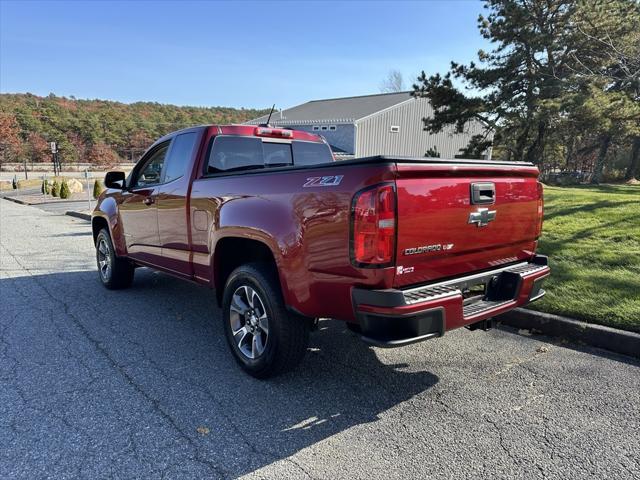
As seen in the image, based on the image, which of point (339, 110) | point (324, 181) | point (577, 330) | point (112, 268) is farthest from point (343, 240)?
point (339, 110)

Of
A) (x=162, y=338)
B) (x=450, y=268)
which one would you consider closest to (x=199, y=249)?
(x=162, y=338)

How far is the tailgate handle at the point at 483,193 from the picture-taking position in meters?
3.00

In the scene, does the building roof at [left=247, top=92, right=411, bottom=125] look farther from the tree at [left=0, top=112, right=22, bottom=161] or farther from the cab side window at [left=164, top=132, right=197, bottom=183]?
the tree at [left=0, top=112, right=22, bottom=161]

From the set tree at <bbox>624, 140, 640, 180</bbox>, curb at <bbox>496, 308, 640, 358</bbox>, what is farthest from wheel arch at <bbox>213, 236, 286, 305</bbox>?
tree at <bbox>624, 140, 640, 180</bbox>

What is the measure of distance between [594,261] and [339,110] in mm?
32256

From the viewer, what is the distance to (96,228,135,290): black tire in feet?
19.5

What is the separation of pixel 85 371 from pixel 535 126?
777 inches

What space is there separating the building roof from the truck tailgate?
2953 centimetres

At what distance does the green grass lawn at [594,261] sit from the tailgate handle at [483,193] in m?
2.04

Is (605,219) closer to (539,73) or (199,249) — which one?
(199,249)

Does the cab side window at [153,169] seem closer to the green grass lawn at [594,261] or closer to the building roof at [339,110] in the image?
the green grass lawn at [594,261]

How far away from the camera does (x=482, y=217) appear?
10.1ft

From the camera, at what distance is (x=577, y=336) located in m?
4.18

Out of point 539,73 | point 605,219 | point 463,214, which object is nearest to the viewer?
point 463,214
